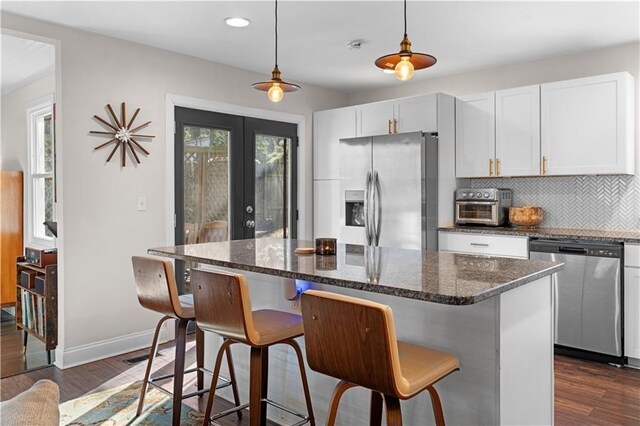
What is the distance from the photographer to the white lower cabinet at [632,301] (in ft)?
11.3

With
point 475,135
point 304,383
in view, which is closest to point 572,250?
point 475,135

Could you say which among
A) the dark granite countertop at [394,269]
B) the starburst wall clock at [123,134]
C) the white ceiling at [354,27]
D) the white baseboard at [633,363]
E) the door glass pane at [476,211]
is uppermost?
the white ceiling at [354,27]

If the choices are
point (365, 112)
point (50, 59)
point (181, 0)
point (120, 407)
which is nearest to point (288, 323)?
point (120, 407)

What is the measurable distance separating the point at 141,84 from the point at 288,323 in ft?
8.91

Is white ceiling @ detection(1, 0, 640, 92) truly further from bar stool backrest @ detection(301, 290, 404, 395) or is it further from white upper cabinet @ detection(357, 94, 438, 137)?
bar stool backrest @ detection(301, 290, 404, 395)

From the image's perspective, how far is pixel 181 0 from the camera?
3102 mm

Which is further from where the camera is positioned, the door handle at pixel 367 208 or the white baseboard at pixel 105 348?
the door handle at pixel 367 208

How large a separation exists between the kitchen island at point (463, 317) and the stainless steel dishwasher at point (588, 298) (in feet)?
5.47

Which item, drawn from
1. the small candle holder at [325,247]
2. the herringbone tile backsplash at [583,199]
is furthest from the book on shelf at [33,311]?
the herringbone tile backsplash at [583,199]

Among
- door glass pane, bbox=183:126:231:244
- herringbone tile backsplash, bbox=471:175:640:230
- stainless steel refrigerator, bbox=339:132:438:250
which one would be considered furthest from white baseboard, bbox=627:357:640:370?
door glass pane, bbox=183:126:231:244

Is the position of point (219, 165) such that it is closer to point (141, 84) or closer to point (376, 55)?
point (141, 84)

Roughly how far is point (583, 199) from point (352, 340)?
3563 millimetres

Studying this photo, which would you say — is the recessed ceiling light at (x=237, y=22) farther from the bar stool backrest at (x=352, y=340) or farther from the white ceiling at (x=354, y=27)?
the bar stool backrest at (x=352, y=340)

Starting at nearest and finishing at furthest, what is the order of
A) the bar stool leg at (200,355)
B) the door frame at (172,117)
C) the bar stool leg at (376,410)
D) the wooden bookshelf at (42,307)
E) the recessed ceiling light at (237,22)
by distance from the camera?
1. the bar stool leg at (376,410)
2. the bar stool leg at (200,355)
3. the recessed ceiling light at (237,22)
4. the wooden bookshelf at (42,307)
5. the door frame at (172,117)
